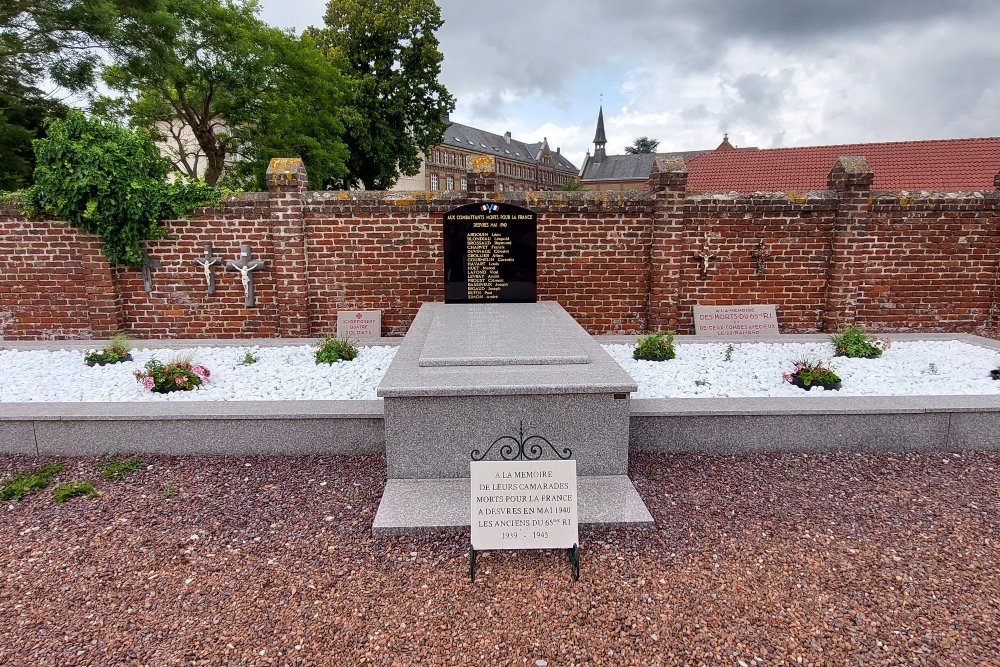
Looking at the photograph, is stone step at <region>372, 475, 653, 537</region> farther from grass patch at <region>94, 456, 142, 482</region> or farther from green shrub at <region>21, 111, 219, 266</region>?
green shrub at <region>21, 111, 219, 266</region>

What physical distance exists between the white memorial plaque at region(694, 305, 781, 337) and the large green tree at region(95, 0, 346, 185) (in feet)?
46.2

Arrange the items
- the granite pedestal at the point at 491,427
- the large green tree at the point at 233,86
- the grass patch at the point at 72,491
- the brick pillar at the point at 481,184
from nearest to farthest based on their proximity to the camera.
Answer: the granite pedestal at the point at 491,427
the grass patch at the point at 72,491
the brick pillar at the point at 481,184
the large green tree at the point at 233,86

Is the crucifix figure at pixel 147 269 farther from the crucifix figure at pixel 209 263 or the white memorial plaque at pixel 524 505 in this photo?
the white memorial plaque at pixel 524 505

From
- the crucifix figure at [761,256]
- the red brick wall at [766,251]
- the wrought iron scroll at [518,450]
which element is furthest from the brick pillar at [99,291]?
the crucifix figure at [761,256]

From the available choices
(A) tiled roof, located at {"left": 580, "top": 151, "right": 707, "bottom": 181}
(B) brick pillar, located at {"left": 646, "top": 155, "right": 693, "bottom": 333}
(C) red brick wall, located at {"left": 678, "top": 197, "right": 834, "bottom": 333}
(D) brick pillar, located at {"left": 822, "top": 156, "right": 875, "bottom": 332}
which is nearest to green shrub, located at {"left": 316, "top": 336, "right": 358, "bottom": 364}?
(B) brick pillar, located at {"left": 646, "top": 155, "right": 693, "bottom": 333}

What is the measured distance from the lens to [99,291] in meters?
7.49

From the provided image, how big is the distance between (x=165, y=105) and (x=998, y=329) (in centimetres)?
2120

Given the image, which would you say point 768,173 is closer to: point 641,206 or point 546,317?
point 641,206

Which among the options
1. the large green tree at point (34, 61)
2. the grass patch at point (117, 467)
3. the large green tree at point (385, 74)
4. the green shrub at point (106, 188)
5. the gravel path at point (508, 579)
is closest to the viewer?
the gravel path at point (508, 579)

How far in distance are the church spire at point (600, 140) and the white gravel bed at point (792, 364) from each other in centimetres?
7289

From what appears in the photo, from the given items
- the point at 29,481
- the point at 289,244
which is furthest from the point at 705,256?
the point at 29,481

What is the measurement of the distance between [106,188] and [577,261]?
236 inches

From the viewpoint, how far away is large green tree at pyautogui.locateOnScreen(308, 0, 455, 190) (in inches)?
962

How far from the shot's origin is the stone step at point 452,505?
3.30 metres
